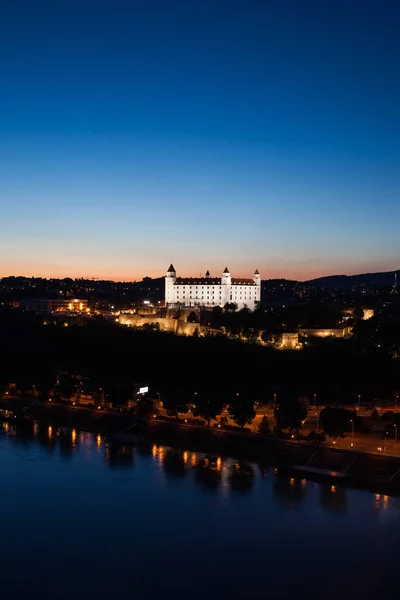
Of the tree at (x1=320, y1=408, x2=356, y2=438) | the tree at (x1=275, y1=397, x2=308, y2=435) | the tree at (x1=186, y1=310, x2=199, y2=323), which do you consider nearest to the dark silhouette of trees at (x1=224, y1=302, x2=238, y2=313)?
the tree at (x1=186, y1=310, x2=199, y2=323)

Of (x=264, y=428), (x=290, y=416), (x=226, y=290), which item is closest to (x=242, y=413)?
(x=264, y=428)

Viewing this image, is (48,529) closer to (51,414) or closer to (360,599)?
(360,599)

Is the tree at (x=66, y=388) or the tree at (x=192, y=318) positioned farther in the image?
the tree at (x=192, y=318)

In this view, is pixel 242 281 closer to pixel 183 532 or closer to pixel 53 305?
pixel 53 305

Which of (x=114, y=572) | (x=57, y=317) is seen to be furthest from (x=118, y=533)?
(x=57, y=317)

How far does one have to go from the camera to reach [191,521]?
10.7m

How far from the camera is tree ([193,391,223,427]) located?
16.0 m

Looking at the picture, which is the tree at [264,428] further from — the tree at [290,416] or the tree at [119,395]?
the tree at [119,395]

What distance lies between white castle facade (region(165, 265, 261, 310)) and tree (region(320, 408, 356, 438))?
23.9 m

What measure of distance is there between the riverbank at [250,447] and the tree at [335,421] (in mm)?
473

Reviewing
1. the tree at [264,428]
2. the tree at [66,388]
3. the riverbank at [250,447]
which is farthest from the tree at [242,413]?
the tree at [66,388]

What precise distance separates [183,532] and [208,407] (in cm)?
584

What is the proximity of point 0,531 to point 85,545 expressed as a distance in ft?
4.92

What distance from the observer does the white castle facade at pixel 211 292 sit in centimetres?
3859
